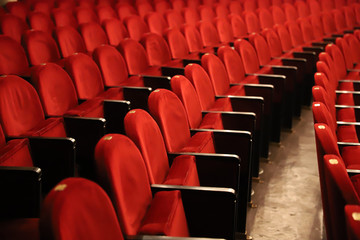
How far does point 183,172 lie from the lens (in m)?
0.44

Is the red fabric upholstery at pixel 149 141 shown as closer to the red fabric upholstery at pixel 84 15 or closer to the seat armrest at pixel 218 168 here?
the seat armrest at pixel 218 168

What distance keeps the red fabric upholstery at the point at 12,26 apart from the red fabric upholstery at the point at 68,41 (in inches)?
5.0

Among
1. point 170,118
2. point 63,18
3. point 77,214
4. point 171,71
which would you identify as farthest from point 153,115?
point 63,18

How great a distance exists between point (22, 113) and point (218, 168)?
10.4 inches

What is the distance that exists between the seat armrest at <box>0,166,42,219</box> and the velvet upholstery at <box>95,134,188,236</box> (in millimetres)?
101

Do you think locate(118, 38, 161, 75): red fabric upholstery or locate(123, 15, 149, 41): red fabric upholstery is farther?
locate(123, 15, 149, 41): red fabric upholstery

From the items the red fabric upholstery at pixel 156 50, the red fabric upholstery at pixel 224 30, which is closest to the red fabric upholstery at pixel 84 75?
the red fabric upholstery at pixel 156 50

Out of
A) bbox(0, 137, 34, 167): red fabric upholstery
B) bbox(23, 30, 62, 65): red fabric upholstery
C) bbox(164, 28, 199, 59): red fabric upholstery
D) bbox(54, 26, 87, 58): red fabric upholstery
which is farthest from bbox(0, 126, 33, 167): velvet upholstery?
bbox(164, 28, 199, 59): red fabric upholstery

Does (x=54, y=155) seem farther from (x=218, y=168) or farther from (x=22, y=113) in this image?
(x=218, y=168)

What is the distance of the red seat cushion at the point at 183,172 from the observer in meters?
0.43

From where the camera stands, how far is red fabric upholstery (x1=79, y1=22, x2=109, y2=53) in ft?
3.26

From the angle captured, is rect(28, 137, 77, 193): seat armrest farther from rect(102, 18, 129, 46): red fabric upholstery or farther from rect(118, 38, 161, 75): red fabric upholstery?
rect(102, 18, 129, 46): red fabric upholstery

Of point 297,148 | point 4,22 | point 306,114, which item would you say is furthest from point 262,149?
point 4,22

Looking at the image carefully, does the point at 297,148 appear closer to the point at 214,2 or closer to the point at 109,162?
the point at 109,162
